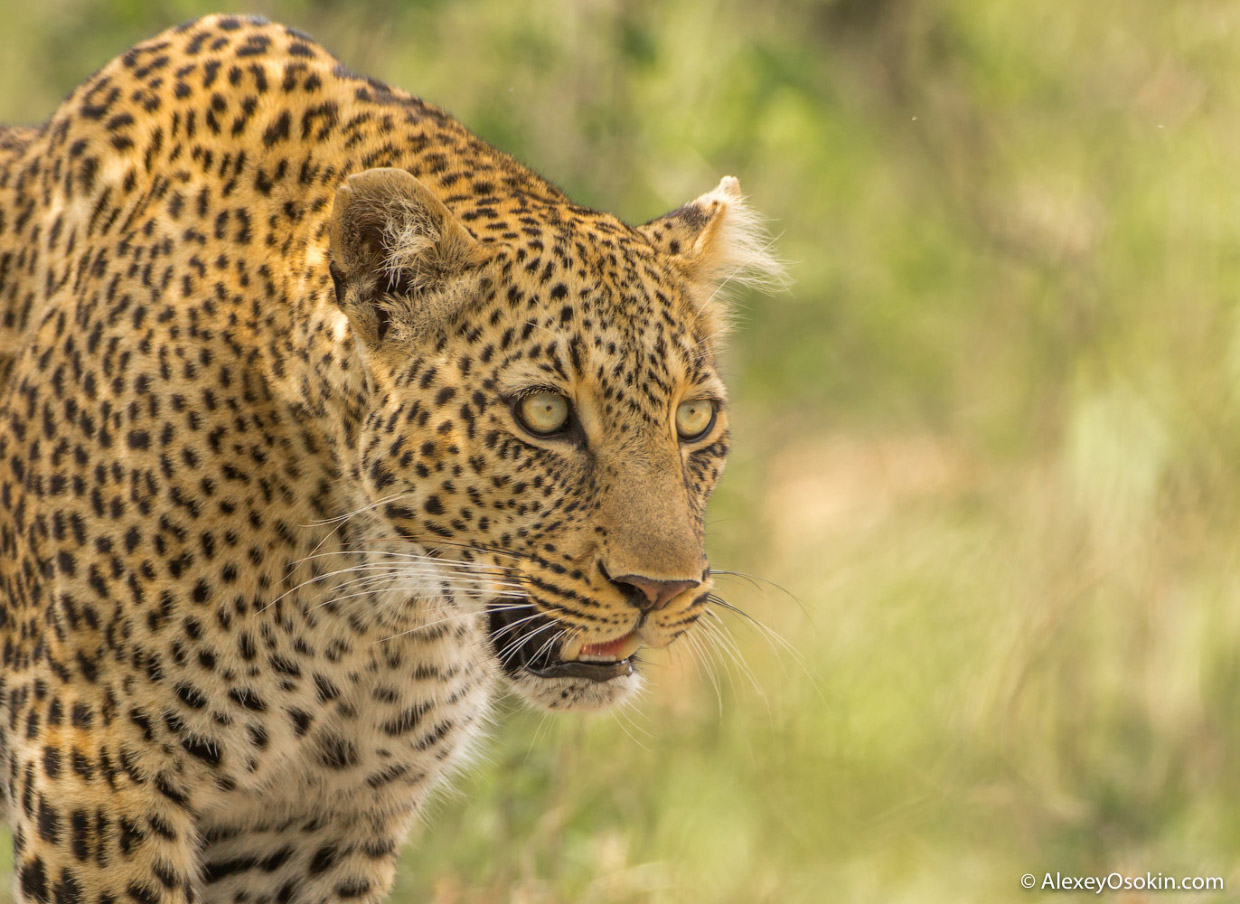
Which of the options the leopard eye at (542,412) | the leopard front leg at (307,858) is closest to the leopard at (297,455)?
the leopard eye at (542,412)

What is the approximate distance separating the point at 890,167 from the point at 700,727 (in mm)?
5791

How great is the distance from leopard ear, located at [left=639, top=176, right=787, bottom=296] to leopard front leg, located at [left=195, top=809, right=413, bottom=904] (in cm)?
188

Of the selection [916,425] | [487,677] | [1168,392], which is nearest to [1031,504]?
[1168,392]

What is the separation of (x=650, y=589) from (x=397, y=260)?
1021 mm

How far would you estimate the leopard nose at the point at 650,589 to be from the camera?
400 centimetres

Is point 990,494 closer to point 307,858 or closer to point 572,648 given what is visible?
point 307,858

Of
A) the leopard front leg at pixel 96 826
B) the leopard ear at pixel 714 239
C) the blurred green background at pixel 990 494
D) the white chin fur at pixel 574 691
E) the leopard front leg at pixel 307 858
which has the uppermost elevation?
the blurred green background at pixel 990 494

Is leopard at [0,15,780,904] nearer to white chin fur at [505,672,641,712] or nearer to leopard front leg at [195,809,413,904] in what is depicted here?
white chin fur at [505,672,641,712]

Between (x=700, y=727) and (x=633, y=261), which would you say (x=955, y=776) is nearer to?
(x=700, y=727)

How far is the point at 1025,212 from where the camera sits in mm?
13695

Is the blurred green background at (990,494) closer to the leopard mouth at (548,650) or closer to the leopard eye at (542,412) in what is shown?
the leopard mouth at (548,650)

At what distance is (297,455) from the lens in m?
4.35

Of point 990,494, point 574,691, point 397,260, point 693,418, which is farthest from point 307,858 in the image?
point 990,494

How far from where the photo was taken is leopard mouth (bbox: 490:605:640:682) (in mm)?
4207
